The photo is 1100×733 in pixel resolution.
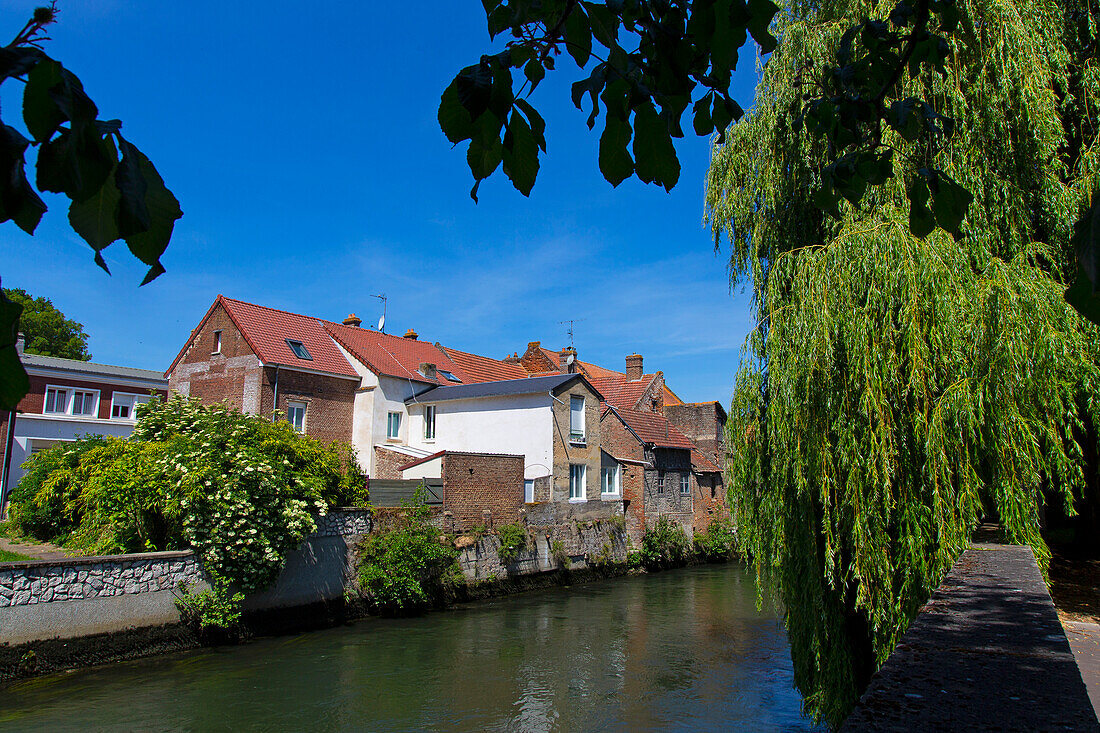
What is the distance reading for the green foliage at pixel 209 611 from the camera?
14508 millimetres

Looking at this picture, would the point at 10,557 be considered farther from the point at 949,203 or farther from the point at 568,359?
the point at 568,359

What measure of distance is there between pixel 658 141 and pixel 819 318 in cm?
634

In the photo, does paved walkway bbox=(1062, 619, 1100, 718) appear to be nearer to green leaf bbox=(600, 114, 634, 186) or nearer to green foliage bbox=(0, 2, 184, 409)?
green leaf bbox=(600, 114, 634, 186)

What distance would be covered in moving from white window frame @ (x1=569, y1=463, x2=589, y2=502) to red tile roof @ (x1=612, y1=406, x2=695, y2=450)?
154 inches

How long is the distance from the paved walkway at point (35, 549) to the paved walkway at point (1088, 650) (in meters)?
18.3

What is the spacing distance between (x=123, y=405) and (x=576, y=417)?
1970 cm

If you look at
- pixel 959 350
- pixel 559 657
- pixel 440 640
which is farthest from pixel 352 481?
pixel 959 350

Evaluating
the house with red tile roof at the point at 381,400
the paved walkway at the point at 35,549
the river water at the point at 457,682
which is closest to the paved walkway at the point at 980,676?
the river water at the point at 457,682

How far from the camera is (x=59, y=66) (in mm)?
1269

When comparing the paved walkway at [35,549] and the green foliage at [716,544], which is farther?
the green foliage at [716,544]

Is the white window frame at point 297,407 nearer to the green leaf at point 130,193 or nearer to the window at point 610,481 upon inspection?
the window at point 610,481

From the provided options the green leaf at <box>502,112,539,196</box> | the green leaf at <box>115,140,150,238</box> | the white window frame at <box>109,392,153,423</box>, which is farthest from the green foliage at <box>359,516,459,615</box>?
the green leaf at <box>115,140,150,238</box>

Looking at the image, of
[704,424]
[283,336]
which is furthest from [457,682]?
[704,424]

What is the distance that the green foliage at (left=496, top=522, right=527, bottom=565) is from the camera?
22.4 meters
